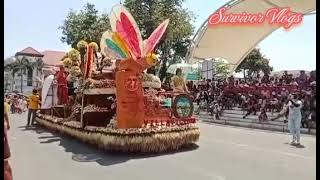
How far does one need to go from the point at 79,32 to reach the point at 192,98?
4.43ft

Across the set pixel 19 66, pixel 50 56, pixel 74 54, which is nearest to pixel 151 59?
pixel 50 56

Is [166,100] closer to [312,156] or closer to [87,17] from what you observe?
[87,17]

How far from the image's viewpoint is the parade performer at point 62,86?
619 centimetres

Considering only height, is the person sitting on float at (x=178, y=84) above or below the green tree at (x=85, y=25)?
below

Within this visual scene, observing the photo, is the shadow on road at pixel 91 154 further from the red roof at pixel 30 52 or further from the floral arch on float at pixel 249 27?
the red roof at pixel 30 52

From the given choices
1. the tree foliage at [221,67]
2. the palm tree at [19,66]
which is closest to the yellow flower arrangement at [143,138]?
the tree foliage at [221,67]

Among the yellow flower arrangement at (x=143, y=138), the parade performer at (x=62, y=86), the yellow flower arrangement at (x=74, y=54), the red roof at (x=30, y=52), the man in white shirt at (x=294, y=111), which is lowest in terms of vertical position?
the yellow flower arrangement at (x=143, y=138)

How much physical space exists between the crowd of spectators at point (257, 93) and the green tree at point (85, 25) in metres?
1.23

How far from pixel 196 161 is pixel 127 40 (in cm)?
124

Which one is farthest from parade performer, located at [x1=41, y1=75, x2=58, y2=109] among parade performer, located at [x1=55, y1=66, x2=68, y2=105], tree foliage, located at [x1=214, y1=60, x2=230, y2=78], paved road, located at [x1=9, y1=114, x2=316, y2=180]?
tree foliage, located at [x1=214, y1=60, x2=230, y2=78]

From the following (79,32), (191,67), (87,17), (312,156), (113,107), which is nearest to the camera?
(312,156)

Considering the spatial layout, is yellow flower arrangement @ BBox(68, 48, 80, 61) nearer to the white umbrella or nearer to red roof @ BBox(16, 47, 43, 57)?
the white umbrella

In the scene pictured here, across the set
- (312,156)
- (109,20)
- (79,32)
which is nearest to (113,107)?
(79,32)
